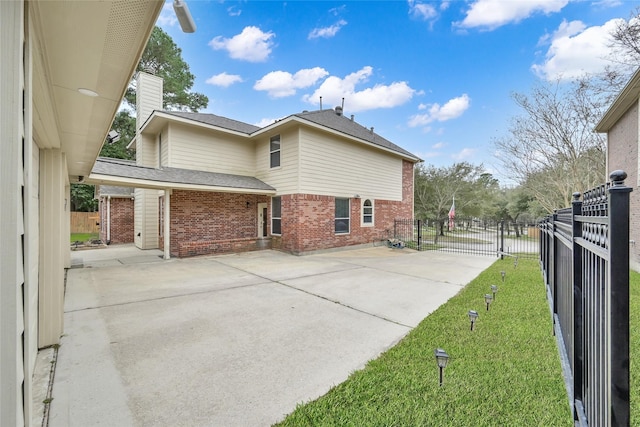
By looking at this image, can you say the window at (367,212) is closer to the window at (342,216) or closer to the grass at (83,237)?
the window at (342,216)

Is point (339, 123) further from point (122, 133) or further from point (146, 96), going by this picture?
point (122, 133)

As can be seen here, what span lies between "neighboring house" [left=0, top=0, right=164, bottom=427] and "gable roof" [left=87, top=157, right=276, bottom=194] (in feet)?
19.0

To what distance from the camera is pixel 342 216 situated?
13445mm

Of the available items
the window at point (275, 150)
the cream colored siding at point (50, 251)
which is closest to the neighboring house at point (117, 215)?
the window at point (275, 150)

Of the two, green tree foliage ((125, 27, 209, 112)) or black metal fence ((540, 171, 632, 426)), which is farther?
green tree foliage ((125, 27, 209, 112))

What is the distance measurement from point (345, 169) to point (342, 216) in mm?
2234

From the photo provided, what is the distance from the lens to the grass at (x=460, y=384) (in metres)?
2.30

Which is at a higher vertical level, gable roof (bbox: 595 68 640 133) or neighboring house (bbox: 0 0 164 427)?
gable roof (bbox: 595 68 640 133)

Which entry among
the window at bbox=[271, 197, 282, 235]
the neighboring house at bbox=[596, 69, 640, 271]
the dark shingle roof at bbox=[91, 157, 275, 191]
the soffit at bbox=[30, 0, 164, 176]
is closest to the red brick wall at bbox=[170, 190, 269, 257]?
the window at bbox=[271, 197, 282, 235]

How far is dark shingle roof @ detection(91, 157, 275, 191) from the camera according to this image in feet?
29.2

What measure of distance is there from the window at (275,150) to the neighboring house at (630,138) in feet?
36.2

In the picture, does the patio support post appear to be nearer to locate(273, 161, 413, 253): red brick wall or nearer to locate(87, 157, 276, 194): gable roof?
locate(87, 157, 276, 194): gable roof

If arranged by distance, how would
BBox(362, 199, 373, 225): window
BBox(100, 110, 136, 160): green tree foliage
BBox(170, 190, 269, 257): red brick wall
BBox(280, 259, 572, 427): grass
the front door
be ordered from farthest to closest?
BBox(100, 110, 136, 160): green tree foliage, BBox(362, 199, 373, 225): window, the front door, BBox(170, 190, 269, 257): red brick wall, BBox(280, 259, 572, 427): grass

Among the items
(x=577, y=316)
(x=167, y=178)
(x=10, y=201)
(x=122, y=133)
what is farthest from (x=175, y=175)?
(x=122, y=133)
